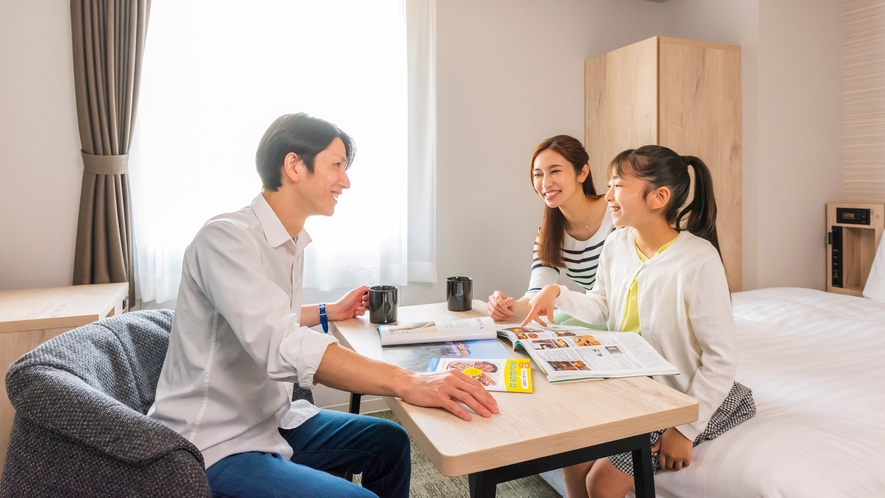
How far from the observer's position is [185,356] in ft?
3.85

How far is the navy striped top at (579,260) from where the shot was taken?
6.66 ft

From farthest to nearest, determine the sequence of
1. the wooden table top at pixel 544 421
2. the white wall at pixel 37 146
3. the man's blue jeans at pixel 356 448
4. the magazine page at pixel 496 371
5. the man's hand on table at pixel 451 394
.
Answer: the white wall at pixel 37 146
the man's blue jeans at pixel 356 448
the magazine page at pixel 496 371
the man's hand on table at pixel 451 394
the wooden table top at pixel 544 421

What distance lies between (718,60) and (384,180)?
1.88 metres

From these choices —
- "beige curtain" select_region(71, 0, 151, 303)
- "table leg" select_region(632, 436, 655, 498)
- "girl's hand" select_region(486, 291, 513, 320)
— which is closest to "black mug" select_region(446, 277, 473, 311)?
"girl's hand" select_region(486, 291, 513, 320)

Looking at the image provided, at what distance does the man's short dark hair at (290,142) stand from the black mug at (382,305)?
0.39m

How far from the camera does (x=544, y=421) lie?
90cm

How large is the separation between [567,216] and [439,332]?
37.2 inches

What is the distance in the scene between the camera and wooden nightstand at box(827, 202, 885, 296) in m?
3.11

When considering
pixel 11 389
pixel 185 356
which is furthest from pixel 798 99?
pixel 11 389

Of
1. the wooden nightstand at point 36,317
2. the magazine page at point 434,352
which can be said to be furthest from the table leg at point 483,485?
the wooden nightstand at point 36,317

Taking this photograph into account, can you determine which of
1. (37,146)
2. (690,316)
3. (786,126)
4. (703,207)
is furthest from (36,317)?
(786,126)

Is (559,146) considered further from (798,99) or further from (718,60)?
(798,99)

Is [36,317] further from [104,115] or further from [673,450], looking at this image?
[673,450]

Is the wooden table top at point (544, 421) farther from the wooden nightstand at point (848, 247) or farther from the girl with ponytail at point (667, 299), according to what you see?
the wooden nightstand at point (848, 247)
